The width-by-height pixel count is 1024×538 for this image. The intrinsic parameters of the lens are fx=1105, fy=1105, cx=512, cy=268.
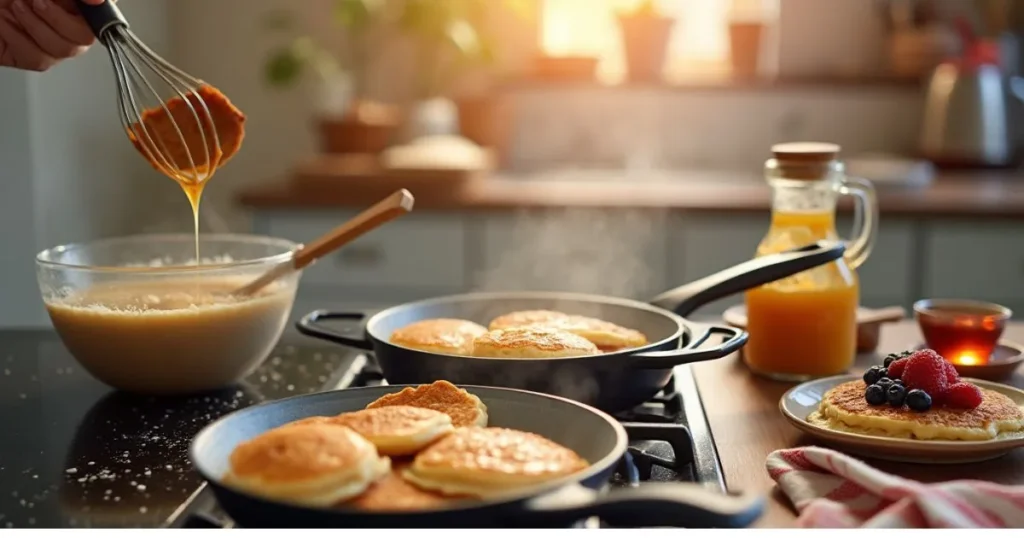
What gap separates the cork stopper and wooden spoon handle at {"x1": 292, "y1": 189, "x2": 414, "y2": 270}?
44 cm

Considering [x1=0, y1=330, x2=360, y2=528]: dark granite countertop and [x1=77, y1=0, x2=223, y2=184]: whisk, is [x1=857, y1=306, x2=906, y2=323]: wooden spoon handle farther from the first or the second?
[x1=77, y1=0, x2=223, y2=184]: whisk

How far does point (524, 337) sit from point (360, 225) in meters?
0.26

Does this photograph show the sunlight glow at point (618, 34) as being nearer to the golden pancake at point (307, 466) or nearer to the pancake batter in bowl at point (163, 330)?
the pancake batter in bowl at point (163, 330)

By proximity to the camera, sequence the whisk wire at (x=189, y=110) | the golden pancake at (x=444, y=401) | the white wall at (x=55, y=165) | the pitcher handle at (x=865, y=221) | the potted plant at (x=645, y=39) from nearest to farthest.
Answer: the golden pancake at (x=444, y=401) → the whisk wire at (x=189, y=110) → the pitcher handle at (x=865, y=221) → the white wall at (x=55, y=165) → the potted plant at (x=645, y=39)

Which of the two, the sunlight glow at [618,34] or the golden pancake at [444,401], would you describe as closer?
the golden pancake at [444,401]

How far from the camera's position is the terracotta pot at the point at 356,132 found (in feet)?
10.4

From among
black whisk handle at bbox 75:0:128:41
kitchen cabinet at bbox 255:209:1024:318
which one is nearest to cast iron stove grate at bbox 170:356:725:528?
black whisk handle at bbox 75:0:128:41

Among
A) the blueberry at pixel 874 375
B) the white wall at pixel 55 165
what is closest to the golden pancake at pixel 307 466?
the blueberry at pixel 874 375

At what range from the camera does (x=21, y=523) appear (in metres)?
0.83

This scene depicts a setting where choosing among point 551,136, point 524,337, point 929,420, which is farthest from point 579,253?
point 929,420

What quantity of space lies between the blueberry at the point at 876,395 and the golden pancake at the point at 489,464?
0.33 meters

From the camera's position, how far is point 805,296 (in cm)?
129

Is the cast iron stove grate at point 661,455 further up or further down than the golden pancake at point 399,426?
further down

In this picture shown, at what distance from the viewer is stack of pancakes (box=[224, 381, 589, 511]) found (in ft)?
2.40
